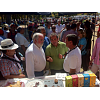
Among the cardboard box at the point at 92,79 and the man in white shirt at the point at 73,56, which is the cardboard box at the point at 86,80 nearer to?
the cardboard box at the point at 92,79

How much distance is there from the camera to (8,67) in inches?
72.2

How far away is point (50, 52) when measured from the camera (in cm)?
266

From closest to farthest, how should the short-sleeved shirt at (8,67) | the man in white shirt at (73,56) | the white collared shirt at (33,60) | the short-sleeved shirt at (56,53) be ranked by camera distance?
the short-sleeved shirt at (8,67) < the man in white shirt at (73,56) < the white collared shirt at (33,60) < the short-sleeved shirt at (56,53)

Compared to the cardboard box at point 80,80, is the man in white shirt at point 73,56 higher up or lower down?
higher up

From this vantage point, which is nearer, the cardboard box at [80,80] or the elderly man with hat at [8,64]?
Result: the cardboard box at [80,80]

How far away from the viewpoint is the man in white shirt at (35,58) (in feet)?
6.97

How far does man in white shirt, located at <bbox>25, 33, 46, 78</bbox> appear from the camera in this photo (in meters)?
2.12

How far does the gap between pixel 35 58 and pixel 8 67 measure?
1.86ft

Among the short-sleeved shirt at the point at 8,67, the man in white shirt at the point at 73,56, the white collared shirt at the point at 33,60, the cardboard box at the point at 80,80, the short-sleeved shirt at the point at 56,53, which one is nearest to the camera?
the cardboard box at the point at 80,80

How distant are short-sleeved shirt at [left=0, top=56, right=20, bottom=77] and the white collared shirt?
0.90 ft

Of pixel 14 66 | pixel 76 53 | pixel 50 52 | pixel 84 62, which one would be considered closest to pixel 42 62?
pixel 50 52

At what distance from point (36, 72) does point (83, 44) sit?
1.90 meters

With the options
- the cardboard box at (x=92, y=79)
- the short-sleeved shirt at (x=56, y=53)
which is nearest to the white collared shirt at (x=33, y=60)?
the short-sleeved shirt at (x=56, y=53)

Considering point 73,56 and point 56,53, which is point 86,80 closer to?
point 73,56
